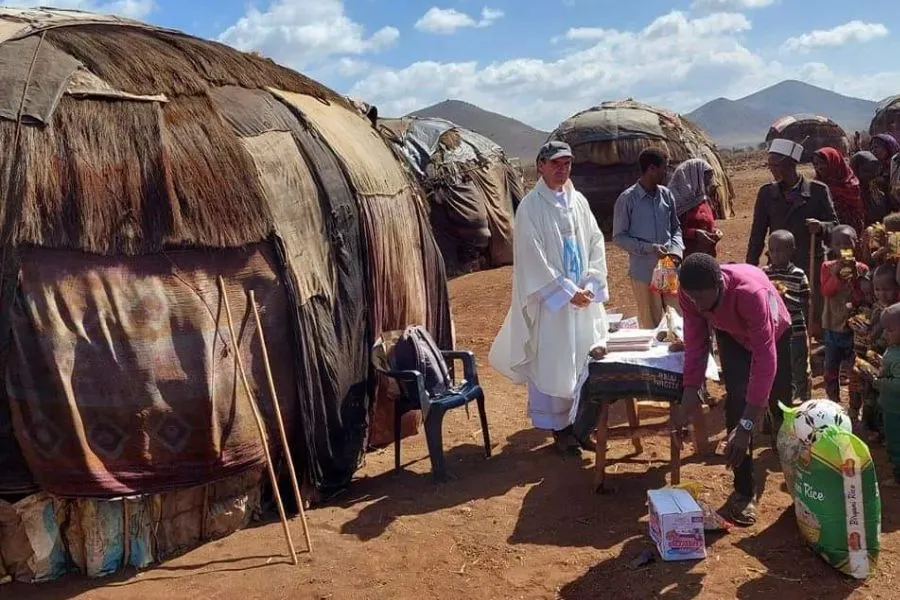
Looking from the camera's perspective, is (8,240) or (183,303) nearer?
(8,240)

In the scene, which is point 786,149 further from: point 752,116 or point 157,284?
point 752,116

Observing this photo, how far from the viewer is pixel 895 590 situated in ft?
12.1

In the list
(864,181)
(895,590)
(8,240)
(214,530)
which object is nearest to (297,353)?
(214,530)

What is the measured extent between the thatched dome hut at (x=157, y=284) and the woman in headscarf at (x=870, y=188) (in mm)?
4247

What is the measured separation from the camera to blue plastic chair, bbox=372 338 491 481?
535 cm

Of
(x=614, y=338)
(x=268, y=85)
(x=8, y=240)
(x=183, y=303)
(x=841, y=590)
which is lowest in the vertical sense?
(x=841, y=590)

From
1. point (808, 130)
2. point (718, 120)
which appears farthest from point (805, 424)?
point (718, 120)

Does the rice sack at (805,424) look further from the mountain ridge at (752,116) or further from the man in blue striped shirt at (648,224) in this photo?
the mountain ridge at (752,116)

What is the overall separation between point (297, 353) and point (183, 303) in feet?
2.54

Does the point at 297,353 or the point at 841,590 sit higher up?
the point at 297,353

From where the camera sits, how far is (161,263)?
15.3 feet

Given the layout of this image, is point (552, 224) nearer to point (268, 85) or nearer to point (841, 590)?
point (268, 85)

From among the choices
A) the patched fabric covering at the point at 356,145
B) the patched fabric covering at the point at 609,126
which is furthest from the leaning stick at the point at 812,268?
the patched fabric covering at the point at 609,126

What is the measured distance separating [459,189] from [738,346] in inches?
391
